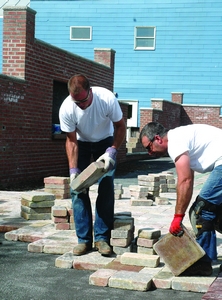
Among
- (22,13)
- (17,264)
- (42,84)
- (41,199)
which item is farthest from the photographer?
(42,84)

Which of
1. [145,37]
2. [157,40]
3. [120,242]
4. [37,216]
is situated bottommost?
[37,216]

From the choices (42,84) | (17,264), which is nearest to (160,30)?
(42,84)

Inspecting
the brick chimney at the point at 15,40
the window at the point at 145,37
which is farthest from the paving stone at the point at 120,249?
the window at the point at 145,37

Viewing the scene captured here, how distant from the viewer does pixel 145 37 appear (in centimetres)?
2641

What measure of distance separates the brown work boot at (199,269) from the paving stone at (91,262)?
83 cm

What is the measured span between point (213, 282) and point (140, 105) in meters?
22.4

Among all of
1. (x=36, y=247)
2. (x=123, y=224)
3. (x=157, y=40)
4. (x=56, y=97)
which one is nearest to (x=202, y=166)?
(x=123, y=224)

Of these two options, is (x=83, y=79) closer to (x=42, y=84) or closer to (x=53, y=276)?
(x=53, y=276)

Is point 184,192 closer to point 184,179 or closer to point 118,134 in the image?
point 184,179

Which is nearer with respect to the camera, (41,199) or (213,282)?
(213,282)

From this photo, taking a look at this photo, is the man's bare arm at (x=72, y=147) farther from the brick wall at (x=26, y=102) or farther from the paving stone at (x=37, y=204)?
the brick wall at (x=26, y=102)

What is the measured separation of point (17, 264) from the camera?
17.3ft

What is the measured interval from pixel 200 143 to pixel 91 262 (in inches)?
65.0

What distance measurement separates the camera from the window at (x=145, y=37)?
86.7ft
